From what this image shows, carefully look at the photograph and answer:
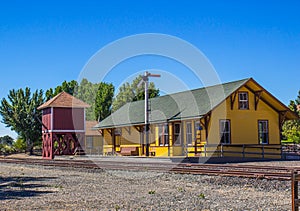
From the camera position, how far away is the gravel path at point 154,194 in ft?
31.5

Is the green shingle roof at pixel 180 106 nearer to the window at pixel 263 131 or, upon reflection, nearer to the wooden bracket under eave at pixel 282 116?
the window at pixel 263 131

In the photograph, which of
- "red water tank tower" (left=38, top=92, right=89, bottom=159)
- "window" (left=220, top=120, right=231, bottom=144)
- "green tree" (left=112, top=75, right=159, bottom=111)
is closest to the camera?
"window" (left=220, top=120, right=231, bottom=144)

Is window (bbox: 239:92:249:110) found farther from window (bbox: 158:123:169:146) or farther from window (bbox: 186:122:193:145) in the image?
window (bbox: 158:123:169:146)

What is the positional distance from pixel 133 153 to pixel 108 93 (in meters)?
36.2

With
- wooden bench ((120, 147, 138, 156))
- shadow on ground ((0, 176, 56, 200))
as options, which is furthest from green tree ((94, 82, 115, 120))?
shadow on ground ((0, 176, 56, 200))

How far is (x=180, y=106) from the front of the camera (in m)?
32.9

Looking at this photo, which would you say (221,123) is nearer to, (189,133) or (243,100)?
(189,133)

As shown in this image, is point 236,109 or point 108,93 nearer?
point 236,109

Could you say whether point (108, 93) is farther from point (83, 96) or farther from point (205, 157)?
point (205, 157)

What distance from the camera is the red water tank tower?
131 ft

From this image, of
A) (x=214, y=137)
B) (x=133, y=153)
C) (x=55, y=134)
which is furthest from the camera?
(x=55, y=134)

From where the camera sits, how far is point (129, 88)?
7250 centimetres

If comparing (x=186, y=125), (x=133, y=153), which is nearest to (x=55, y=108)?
(x=133, y=153)

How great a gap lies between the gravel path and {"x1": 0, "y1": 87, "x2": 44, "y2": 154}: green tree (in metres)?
39.1
